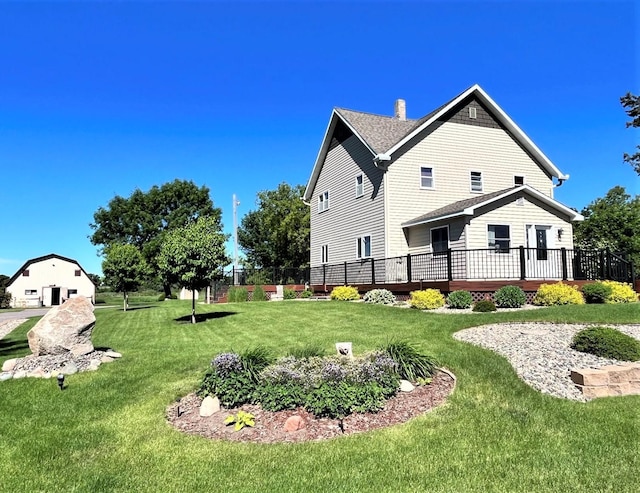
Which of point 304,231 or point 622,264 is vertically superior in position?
point 304,231

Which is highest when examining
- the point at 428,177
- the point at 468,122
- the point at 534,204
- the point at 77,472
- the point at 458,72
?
the point at 458,72

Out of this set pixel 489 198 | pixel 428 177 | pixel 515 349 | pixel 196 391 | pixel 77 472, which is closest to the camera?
pixel 77 472

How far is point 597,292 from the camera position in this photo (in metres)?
14.9

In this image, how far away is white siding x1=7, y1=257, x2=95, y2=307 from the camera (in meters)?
45.2

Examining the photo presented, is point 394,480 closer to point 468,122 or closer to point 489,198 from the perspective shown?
point 489,198

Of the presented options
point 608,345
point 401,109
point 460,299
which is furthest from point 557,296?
point 401,109

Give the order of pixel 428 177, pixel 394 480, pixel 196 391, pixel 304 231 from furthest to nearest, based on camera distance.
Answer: pixel 304 231
pixel 428 177
pixel 196 391
pixel 394 480

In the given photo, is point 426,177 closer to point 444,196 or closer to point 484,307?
point 444,196

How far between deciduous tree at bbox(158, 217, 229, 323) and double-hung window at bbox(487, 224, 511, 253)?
34.3 feet

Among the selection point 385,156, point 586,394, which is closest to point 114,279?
point 385,156

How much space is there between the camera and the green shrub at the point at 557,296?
14328mm

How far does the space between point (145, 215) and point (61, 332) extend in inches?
1769

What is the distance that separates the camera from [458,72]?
22.8m

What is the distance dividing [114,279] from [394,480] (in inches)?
901
